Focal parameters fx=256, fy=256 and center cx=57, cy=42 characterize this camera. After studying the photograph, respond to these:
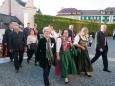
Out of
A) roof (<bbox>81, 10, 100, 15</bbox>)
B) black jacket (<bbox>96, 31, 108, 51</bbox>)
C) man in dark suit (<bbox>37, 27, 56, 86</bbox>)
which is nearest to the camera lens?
man in dark suit (<bbox>37, 27, 56, 86</bbox>)

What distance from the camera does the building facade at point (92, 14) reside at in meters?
104

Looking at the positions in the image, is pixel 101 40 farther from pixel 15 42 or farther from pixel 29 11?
pixel 29 11

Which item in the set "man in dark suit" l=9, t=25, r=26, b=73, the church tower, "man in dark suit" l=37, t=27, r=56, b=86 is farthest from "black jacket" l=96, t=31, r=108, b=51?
the church tower

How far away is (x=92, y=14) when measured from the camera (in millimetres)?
106688

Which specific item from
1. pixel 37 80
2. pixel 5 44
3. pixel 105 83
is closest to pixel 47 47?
pixel 37 80

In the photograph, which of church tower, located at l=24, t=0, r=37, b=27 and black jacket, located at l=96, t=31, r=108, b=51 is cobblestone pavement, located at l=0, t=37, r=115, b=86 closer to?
black jacket, located at l=96, t=31, r=108, b=51

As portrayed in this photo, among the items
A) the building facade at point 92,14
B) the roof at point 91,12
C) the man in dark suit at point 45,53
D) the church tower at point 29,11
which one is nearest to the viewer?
the man in dark suit at point 45,53

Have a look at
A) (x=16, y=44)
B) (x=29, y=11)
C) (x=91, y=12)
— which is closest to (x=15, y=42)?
(x=16, y=44)

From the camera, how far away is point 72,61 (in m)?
8.07

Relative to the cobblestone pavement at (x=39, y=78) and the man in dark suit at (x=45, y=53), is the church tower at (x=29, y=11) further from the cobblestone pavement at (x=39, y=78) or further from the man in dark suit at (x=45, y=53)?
the man in dark suit at (x=45, y=53)

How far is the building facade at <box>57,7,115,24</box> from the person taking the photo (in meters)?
104

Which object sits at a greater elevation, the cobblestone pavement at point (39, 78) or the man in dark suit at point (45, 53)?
the man in dark suit at point (45, 53)

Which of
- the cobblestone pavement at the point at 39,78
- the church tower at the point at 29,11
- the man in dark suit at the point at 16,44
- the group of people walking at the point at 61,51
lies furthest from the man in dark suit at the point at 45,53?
the church tower at the point at 29,11

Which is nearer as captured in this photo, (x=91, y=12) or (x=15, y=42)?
(x=15, y=42)
